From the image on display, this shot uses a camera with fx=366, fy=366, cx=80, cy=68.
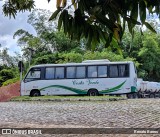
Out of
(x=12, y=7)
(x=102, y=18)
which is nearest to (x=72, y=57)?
(x=12, y=7)

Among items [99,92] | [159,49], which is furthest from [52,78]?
[159,49]

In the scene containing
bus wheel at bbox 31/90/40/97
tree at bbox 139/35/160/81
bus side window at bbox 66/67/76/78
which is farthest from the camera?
tree at bbox 139/35/160/81

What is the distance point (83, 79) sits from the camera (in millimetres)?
22938

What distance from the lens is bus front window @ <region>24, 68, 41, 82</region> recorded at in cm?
2338

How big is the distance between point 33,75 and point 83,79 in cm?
326

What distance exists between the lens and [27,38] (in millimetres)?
35312

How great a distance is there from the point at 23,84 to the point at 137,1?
21807 millimetres

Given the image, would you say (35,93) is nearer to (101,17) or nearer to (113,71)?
(113,71)

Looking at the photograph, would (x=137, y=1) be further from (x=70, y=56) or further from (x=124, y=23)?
(x=70, y=56)

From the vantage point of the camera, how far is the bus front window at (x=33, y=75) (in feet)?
76.7

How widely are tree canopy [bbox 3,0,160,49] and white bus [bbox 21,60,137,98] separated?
20.5 m

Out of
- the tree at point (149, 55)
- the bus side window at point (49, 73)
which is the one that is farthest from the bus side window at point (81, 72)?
the tree at point (149, 55)

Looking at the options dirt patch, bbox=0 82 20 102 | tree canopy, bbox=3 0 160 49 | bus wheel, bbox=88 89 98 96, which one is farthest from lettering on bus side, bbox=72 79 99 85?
tree canopy, bbox=3 0 160 49

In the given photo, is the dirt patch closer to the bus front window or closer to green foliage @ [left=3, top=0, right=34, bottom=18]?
the bus front window
